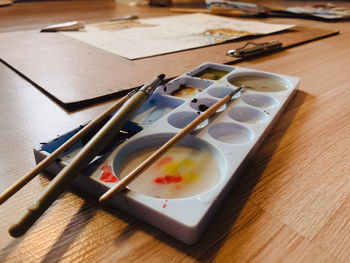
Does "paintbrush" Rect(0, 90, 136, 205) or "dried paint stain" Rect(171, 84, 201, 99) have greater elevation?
"paintbrush" Rect(0, 90, 136, 205)

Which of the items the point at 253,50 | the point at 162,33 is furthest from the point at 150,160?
the point at 162,33

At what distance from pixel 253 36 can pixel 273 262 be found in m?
0.92

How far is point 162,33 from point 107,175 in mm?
861

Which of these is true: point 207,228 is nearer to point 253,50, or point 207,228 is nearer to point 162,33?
point 253,50

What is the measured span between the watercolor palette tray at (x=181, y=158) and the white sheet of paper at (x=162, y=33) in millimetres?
388

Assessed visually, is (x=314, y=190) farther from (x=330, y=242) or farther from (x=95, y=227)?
(x=95, y=227)

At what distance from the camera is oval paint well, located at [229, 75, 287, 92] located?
0.57m

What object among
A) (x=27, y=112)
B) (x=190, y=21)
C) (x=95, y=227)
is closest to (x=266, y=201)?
(x=95, y=227)

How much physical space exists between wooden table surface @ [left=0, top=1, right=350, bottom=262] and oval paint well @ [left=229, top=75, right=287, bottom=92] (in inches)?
2.5

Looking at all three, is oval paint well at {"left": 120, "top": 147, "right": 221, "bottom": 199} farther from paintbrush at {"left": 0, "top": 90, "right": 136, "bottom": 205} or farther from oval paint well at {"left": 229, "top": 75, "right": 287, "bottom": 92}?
oval paint well at {"left": 229, "top": 75, "right": 287, "bottom": 92}

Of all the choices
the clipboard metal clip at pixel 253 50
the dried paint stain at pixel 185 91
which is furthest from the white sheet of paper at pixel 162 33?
the dried paint stain at pixel 185 91

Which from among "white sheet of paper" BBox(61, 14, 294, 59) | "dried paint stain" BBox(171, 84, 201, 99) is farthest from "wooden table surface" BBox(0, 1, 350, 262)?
"white sheet of paper" BBox(61, 14, 294, 59)

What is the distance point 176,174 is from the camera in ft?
1.09

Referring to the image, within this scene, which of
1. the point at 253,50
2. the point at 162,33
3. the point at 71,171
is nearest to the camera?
the point at 71,171
